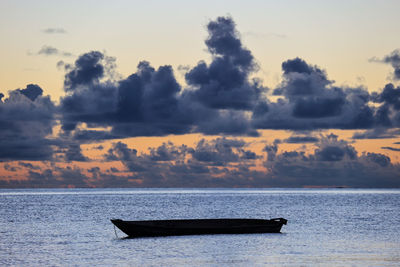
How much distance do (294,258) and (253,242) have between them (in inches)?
496

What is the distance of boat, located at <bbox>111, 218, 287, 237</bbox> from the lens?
68.4 m

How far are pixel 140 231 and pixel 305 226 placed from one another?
30099 mm

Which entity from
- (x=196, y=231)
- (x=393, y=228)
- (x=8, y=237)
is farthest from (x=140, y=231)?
(x=393, y=228)

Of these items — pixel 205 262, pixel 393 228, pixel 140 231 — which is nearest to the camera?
pixel 205 262

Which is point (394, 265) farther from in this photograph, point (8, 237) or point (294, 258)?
point (8, 237)

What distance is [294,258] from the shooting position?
51812mm

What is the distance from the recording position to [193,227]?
70.1m

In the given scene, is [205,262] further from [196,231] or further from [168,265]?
[196,231]

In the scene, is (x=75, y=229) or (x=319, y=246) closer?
(x=319, y=246)

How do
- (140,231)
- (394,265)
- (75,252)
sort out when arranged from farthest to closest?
(140,231) → (75,252) → (394,265)

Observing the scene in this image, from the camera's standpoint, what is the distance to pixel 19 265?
49.1 metres

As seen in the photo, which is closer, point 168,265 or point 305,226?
point 168,265

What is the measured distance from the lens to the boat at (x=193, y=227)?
68.4 m

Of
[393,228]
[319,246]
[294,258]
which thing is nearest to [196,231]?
[319,246]
